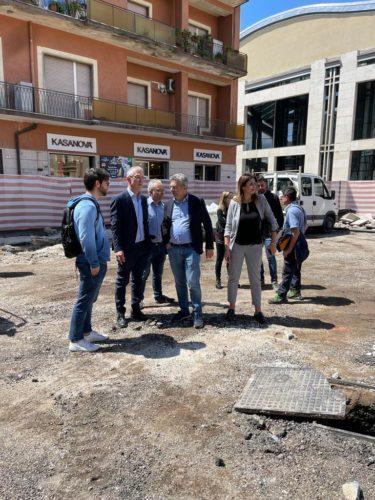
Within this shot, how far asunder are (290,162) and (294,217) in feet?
89.0

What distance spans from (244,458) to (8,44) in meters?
18.1

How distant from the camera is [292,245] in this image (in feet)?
19.7

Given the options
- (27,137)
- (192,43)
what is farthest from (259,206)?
(192,43)

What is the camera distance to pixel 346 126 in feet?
90.8

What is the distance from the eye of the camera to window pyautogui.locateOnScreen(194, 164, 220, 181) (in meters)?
24.6

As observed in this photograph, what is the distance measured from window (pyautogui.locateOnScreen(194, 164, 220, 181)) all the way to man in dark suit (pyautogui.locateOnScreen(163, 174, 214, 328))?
19712 millimetres

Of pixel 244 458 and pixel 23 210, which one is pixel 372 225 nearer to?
pixel 23 210

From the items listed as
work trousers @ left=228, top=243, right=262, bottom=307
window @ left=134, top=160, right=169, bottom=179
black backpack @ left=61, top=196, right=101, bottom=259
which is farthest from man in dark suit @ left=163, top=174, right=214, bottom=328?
window @ left=134, top=160, right=169, bottom=179

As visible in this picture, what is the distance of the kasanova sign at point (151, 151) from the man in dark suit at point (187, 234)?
16.3 metres

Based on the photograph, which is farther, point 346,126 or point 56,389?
point 346,126

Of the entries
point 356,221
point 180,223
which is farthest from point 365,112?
→ point 180,223

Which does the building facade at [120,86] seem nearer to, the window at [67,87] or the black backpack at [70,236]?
the window at [67,87]

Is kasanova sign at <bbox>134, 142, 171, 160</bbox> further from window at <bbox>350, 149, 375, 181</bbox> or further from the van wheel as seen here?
window at <bbox>350, 149, 375, 181</bbox>

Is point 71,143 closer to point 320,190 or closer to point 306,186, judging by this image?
point 306,186
